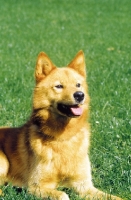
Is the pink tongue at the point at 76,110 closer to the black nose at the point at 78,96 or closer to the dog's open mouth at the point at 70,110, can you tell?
the dog's open mouth at the point at 70,110

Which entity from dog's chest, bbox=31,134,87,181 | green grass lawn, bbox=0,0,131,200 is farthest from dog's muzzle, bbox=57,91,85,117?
green grass lawn, bbox=0,0,131,200

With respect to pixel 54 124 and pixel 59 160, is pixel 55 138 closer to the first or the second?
pixel 54 124

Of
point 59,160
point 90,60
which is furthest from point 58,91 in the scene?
point 90,60

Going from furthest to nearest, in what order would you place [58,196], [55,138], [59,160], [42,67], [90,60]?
[90,60]
[42,67]
[55,138]
[59,160]
[58,196]

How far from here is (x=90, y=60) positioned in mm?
12453

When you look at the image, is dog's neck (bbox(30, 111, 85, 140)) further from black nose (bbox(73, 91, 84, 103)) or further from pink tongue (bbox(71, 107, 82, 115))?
black nose (bbox(73, 91, 84, 103))

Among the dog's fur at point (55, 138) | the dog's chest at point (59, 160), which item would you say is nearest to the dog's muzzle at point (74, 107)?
the dog's fur at point (55, 138)

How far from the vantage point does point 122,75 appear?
9859 mm

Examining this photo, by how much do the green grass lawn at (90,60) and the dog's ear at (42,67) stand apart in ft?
4.31

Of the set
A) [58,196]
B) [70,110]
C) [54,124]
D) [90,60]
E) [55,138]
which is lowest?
[58,196]

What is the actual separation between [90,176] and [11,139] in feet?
3.69

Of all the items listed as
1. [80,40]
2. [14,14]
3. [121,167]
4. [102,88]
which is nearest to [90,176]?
[121,167]

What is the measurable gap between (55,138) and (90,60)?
7906 millimetres

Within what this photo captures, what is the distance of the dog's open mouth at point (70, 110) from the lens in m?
4.68
